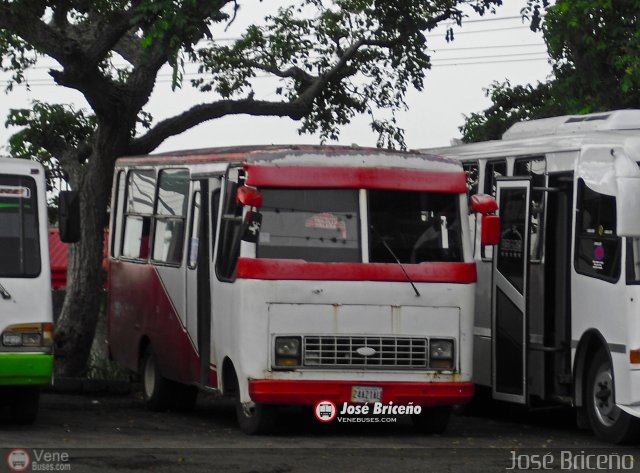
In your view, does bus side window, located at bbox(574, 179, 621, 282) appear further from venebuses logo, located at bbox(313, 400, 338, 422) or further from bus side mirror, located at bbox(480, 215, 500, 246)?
venebuses logo, located at bbox(313, 400, 338, 422)

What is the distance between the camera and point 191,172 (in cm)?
1598

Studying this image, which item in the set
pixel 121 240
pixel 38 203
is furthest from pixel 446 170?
pixel 121 240

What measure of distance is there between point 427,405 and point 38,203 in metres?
3.94

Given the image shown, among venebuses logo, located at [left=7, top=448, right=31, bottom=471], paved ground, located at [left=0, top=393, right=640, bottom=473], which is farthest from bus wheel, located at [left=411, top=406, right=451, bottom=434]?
venebuses logo, located at [left=7, top=448, right=31, bottom=471]

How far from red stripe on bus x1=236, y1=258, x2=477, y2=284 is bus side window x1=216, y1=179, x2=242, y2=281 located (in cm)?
33

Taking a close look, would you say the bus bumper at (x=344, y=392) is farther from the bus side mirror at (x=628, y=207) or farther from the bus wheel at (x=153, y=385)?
the bus wheel at (x=153, y=385)

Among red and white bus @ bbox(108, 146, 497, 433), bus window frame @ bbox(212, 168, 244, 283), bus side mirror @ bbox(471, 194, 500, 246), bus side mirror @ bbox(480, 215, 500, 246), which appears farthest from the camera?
bus side mirror @ bbox(480, 215, 500, 246)

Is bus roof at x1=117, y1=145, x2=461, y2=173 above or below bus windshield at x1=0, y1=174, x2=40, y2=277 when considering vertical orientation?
above

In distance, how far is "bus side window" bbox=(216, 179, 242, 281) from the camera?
14.0 meters

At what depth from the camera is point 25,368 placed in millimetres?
13820

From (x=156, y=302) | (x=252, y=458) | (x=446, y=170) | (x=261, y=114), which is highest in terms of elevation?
(x=261, y=114)

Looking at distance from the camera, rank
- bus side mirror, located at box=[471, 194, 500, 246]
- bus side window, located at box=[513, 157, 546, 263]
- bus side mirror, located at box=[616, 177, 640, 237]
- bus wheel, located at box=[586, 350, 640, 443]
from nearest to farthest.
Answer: bus side mirror, located at box=[616, 177, 640, 237]
bus wheel, located at box=[586, 350, 640, 443]
bus side mirror, located at box=[471, 194, 500, 246]
bus side window, located at box=[513, 157, 546, 263]

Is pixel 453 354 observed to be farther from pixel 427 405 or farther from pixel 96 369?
pixel 96 369

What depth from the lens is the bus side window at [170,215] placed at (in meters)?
16.2
